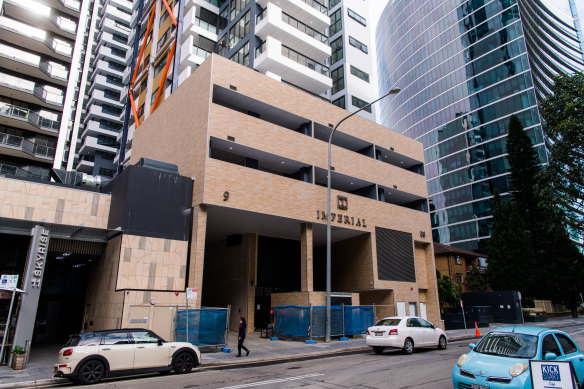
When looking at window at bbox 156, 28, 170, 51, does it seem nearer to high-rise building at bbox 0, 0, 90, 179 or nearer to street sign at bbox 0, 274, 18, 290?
high-rise building at bbox 0, 0, 90, 179

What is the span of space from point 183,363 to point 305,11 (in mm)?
40407

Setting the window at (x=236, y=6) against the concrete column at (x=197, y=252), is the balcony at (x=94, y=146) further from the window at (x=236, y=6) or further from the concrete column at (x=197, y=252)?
the concrete column at (x=197, y=252)

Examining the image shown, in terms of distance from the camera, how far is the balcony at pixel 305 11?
1651 inches

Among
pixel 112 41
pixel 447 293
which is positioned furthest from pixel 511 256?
pixel 112 41

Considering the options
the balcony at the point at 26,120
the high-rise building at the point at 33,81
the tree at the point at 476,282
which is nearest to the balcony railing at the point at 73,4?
the high-rise building at the point at 33,81

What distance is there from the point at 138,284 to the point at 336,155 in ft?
57.0

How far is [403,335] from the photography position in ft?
52.4

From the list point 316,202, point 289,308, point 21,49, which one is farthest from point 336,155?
point 21,49

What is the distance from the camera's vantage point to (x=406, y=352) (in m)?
16.0

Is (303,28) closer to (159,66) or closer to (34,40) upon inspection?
(159,66)

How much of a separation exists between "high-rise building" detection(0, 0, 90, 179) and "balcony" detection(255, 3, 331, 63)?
19.1m

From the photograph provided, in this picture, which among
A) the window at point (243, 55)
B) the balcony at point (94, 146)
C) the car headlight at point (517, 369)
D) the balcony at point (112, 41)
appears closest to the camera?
the car headlight at point (517, 369)

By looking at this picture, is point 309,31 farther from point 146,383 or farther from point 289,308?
point 146,383

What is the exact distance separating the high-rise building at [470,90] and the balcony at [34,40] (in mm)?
77906
